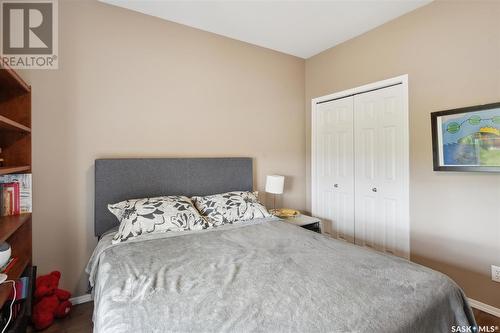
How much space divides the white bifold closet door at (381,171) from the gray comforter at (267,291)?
1194 millimetres

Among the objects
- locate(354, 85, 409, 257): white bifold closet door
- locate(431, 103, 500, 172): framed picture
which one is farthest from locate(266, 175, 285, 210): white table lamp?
locate(431, 103, 500, 172): framed picture

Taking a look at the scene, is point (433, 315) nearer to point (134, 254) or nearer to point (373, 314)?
point (373, 314)

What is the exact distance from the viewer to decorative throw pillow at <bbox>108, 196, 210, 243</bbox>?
1.93 meters

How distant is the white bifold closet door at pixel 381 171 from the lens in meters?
2.58

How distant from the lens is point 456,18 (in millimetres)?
2180

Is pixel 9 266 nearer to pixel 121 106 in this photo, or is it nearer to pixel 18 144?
pixel 18 144

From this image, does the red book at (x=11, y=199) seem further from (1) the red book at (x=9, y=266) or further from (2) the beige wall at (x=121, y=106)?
(1) the red book at (x=9, y=266)

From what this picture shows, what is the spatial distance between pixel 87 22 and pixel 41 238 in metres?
1.84

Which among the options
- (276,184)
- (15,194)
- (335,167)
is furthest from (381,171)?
(15,194)

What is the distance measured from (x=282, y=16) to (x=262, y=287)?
8.02ft

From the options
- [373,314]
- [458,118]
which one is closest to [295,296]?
[373,314]

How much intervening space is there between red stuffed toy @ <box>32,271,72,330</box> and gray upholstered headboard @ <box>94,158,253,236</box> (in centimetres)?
44

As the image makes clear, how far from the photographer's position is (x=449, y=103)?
2.23 meters

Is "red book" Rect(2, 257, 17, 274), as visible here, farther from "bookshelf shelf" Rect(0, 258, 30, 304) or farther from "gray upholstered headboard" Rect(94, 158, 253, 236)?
"gray upholstered headboard" Rect(94, 158, 253, 236)
